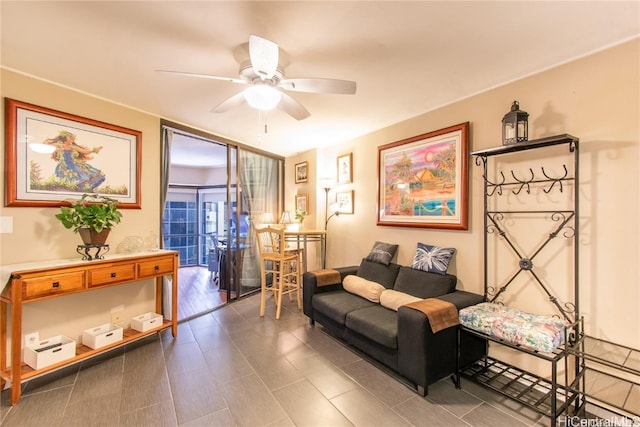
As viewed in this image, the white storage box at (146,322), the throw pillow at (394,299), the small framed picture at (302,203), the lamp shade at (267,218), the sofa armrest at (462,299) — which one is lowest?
the white storage box at (146,322)

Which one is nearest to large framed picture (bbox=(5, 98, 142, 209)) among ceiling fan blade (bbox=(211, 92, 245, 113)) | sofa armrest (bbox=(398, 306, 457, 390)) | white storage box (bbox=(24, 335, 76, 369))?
white storage box (bbox=(24, 335, 76, 369))

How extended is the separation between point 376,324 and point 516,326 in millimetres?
983

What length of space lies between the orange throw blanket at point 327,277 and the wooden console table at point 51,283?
5.43 ft

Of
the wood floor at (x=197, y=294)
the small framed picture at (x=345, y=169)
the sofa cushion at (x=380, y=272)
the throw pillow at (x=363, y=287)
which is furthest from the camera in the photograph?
the small framed picture at (x=345, y=169)

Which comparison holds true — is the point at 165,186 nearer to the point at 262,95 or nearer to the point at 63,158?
the point at 63,158

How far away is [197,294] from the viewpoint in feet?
14.9

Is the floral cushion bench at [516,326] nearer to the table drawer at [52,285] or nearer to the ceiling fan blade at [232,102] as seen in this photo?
the ceiling fan blade at [232,102]

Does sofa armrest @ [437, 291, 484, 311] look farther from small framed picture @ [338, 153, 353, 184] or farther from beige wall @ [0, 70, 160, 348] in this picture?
beige wall @ [0, 70, 160, 348]

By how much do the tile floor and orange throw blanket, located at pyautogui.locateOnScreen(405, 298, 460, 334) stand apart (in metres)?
0.52

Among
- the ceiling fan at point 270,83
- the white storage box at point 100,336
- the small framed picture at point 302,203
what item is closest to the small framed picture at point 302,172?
the small framed picture at point 302,203

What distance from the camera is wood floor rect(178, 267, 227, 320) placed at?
3778mm

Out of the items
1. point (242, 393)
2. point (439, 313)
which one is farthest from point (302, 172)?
point (242, 393)

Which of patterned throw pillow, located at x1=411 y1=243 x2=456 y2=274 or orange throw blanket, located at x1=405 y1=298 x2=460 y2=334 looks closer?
orange throw blanket, located at x1=405 y1=298 x2=460 y2=334

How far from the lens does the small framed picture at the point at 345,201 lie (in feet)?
13.1
